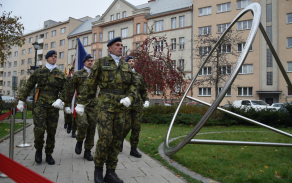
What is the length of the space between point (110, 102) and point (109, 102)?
0.6 inches

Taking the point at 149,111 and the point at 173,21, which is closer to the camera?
the point at 149,111

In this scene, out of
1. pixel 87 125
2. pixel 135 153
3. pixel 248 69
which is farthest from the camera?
pixel 248 69

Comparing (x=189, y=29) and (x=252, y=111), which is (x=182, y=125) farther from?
(x=189, y=29)

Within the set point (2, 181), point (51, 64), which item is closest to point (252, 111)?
point (51, 64)

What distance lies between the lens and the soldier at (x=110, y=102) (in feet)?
12.4

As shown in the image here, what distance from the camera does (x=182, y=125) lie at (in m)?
13.0

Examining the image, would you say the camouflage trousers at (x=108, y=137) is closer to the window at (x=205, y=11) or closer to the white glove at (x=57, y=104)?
the white glove at (x=57, y=104)

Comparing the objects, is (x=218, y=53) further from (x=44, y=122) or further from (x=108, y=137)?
(x=108, y=137)

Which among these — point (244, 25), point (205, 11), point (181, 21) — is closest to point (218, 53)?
point (244, 25)

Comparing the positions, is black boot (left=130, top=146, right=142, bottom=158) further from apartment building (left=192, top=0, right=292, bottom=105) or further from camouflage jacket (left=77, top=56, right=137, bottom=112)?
apartment building (left=192, top=0, right=292, bottom=105)

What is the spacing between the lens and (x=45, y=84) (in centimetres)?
497

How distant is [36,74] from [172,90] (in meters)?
12.0

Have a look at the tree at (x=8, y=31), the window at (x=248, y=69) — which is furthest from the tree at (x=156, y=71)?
the window at (x=248, y=69)

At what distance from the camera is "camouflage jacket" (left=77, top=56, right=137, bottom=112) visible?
384 centimetres
